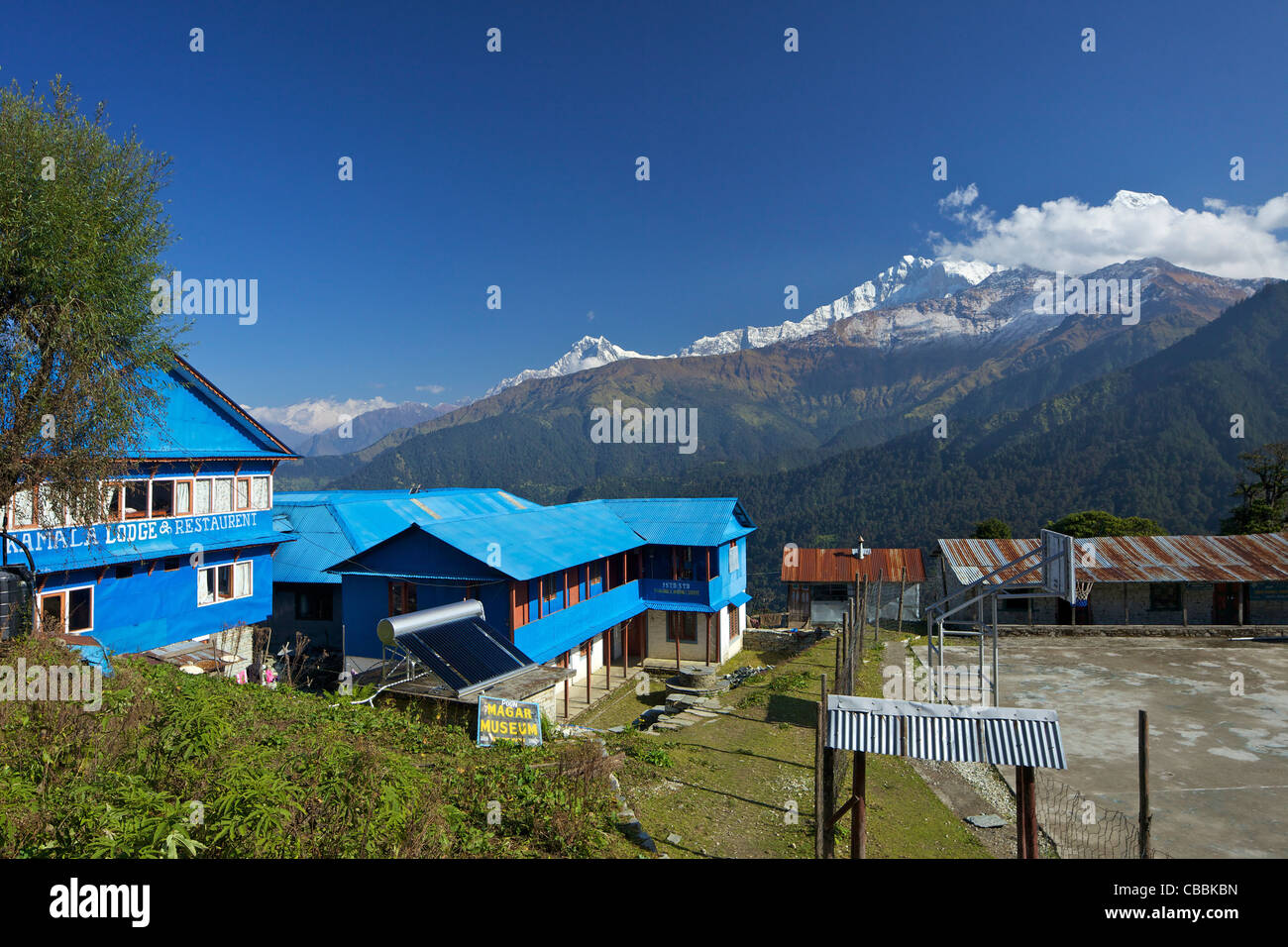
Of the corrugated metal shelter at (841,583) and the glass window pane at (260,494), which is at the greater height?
the glass window pane at (260,494)

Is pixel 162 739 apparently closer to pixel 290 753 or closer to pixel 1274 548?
pixel 290 753

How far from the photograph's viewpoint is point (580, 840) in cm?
941

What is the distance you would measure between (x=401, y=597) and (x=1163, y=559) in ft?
128

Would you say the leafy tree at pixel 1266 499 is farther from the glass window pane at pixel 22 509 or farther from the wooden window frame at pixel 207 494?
the glass window pane at pixel 22 509

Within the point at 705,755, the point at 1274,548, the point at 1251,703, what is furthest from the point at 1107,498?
the point at 705,755

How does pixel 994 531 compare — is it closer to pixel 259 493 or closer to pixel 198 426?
pixel 259 493

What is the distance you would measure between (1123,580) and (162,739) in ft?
133

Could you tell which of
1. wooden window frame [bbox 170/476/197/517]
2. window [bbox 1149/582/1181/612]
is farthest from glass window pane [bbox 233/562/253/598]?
window [bbox 1149/582/1181/612]

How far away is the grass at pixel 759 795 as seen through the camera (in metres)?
12.0

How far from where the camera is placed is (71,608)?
20438 millimetres

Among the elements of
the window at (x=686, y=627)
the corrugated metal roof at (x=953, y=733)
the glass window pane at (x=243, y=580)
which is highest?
the corrugated metal roof at (x=953, y=733)

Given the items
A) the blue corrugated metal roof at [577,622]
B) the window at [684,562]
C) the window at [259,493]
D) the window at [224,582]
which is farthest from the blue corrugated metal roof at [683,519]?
the window at [224,582]

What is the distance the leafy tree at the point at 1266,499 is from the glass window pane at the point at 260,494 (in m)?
65.4

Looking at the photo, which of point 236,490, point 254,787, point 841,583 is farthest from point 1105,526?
point 254,787
